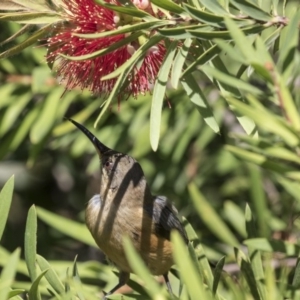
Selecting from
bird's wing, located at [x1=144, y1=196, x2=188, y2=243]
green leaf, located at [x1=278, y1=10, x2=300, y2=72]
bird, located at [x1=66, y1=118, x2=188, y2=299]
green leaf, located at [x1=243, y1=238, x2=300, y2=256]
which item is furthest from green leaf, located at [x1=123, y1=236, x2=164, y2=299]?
bird's wing, located at [x1=144, y1=196, x2=188, y2=243]

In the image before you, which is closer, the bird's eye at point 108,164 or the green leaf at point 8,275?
the green leaf at point 8,275

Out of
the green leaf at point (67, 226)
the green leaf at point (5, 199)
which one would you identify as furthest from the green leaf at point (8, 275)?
the green leaf at point (67, 226)

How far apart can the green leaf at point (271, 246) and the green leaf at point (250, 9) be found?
0.31m

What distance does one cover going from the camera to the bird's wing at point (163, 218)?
1880 mm

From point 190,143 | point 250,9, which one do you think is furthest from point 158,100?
point 190,143

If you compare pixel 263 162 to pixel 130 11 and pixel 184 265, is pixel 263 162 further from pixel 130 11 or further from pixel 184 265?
pixel 130 11

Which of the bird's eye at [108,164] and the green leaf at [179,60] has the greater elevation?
the green leaf at [179,60]

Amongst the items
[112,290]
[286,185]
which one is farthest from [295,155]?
[112,290]

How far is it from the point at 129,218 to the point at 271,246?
3.44 ft

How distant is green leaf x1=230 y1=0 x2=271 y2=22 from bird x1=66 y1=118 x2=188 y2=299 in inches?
33.1

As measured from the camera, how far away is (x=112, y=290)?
5.55 ft

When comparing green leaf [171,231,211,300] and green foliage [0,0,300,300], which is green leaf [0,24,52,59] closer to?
green foliage [0,0,300,300]

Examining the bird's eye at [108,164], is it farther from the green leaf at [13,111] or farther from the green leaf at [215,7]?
the green leaf at [215,7]

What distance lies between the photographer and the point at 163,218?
6.22ft
